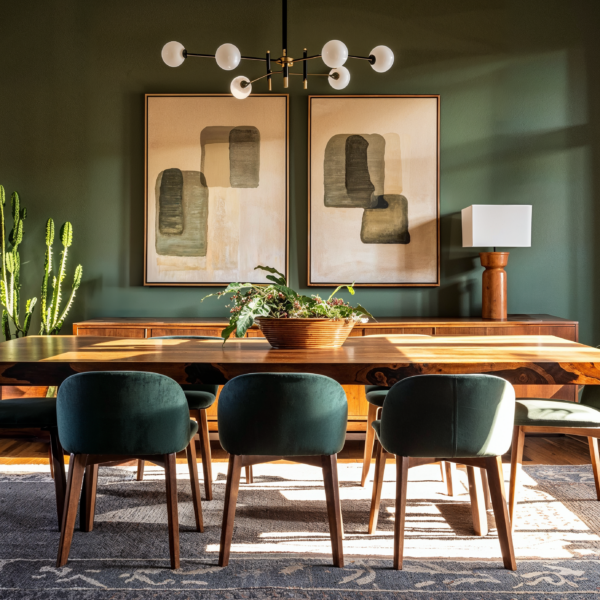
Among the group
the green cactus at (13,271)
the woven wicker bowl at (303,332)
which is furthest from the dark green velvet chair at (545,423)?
the green cactus at (13,271)

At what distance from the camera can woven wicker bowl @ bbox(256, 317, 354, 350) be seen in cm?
261

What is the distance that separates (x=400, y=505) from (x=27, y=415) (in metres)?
1.61

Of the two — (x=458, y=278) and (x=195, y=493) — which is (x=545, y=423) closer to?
(x=195, y=493)

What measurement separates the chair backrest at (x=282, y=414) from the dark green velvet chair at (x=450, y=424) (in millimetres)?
225

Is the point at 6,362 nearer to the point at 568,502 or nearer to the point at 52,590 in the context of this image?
the point at 52,590

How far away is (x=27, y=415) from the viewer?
100.0 inches

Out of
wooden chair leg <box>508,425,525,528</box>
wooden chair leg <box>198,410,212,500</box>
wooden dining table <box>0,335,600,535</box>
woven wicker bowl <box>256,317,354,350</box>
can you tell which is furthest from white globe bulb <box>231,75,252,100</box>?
wooden chair leg <box>508,425,525,528</box>

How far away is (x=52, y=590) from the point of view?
2.03 metres

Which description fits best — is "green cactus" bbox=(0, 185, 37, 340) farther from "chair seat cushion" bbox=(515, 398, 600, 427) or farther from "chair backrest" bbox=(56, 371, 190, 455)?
"chair seat cushion" bbox=(515, 398, 600, 427)

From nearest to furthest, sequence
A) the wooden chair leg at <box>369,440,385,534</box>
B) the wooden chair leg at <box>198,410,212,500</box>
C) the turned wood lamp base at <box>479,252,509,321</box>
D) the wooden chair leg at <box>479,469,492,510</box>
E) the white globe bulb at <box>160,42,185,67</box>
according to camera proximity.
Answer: the wooden chair leg at <box>369,440,385,534</box>, the wooden chair leg at <box>479,469,492,510</box>, the white globe bulb at <box>160,42,185,67</box>, the wooden chair leg at <box>198,410,212,500</box>, the turned wood lamp base at <box>479,252,509,321</box>

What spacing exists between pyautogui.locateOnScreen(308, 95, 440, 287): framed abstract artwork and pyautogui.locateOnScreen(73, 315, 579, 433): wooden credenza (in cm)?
60

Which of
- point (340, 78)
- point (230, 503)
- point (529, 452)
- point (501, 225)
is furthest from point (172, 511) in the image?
point (501, 225)

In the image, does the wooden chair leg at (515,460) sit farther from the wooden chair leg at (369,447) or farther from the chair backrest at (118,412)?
the chair backrest at (118,412)

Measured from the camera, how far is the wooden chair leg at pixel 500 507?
7.03 ft
